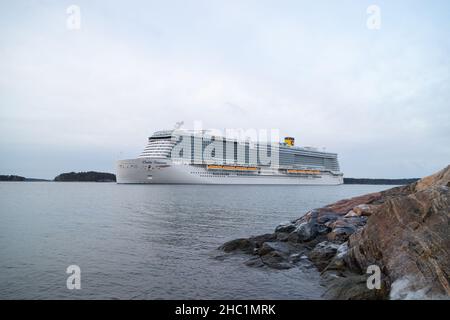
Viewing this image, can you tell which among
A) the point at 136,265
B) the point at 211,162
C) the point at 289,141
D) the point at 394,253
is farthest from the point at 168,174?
the point at 394,253

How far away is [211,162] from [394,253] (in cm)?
6810

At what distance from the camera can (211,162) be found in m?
75.5

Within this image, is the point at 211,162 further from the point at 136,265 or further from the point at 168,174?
the point at 136,265

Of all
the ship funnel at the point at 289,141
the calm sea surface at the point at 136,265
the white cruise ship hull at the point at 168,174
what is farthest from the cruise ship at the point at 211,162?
the calm sea surface at the point at 136,265

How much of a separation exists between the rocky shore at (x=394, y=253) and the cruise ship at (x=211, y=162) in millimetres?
59769

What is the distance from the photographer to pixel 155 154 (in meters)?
71.6

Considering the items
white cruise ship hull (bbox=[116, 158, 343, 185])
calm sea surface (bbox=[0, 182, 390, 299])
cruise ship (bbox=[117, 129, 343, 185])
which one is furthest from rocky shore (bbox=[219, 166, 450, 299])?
cruise ship (bbox=[117, 129, 343, 185])

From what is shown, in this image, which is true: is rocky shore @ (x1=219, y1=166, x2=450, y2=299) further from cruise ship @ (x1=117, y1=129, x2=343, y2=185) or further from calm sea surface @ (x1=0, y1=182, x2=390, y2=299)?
cruise ship @ (x1=117, y1=129, x2=343, y2=185)

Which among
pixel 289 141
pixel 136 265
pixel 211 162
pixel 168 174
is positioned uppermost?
pixel 289 141

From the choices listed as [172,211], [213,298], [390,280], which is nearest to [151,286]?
[213,298]

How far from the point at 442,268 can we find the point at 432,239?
729 millimetres

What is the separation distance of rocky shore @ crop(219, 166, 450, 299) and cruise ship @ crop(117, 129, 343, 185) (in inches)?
2353

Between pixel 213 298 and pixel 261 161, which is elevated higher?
pixel 261 161
